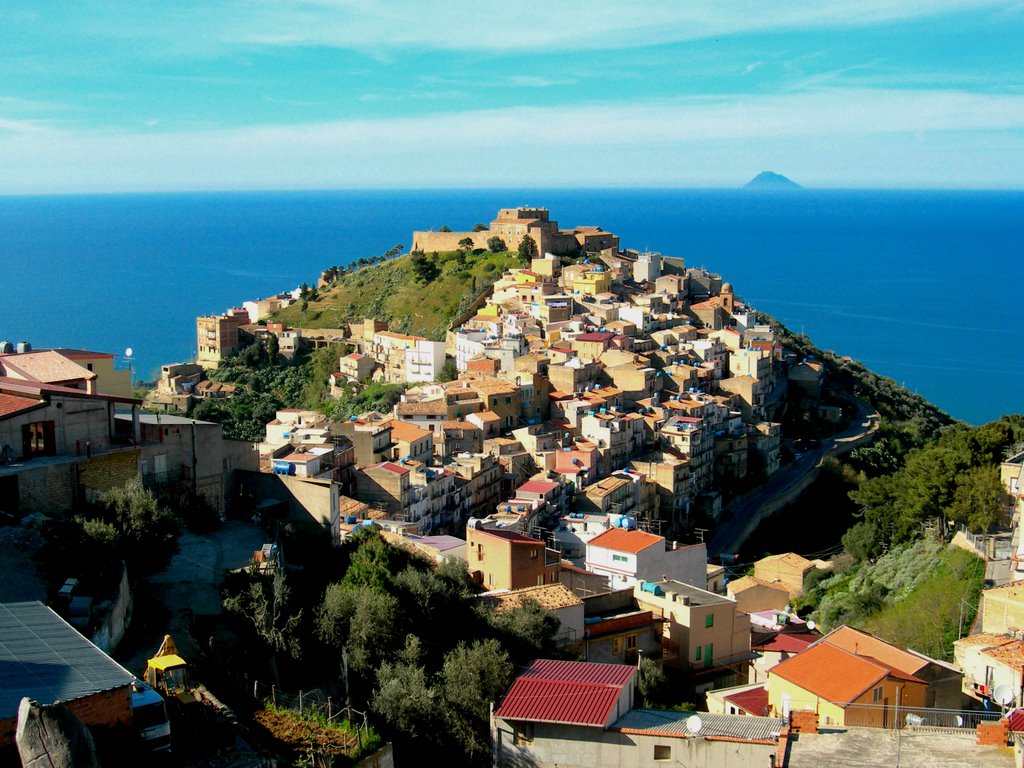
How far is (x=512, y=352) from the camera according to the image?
37.8 m

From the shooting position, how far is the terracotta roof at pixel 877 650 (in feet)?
40.7

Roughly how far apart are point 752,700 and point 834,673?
1.18m

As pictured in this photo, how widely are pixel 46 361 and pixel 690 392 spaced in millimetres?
24384

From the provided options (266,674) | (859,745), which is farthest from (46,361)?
(859,745)

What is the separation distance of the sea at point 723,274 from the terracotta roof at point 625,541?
3031 cm

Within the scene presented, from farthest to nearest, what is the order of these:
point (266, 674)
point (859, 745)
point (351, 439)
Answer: point (351, 439) → point (266, 674) → point (859, 745)

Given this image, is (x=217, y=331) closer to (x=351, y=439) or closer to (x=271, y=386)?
(x=271, y=386)

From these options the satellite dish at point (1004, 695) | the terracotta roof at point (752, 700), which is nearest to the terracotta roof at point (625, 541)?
the terracotta roof at point (752, 700)

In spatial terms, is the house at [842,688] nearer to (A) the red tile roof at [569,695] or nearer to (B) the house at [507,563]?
(A) the red tile roof at [569,695]

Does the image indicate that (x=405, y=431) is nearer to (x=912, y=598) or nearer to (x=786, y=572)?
(x=786, y=572)

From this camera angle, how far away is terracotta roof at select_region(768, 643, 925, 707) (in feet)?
37.7

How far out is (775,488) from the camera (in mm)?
33500

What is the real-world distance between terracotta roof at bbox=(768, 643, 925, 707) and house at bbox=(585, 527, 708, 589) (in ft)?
22.8

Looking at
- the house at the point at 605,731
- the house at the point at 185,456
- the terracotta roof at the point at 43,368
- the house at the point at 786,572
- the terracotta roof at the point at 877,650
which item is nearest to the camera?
the house at the point at 605,731
